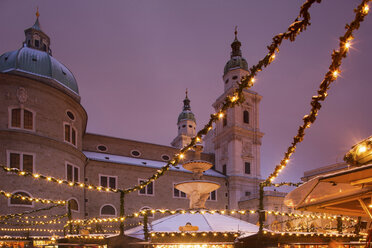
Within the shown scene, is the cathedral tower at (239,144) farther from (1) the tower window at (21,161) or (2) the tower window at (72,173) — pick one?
(1) the tower window at (21,161)

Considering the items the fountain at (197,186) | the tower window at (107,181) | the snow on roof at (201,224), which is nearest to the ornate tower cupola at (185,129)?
the tower window at (107,181)

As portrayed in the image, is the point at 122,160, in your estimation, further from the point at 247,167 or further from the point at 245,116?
the point at 245,116

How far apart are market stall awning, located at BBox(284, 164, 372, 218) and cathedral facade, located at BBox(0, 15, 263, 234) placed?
2267 centimetres

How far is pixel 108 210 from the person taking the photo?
31422 millimetres

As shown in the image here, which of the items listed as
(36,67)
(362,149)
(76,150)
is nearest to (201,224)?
(362,149)

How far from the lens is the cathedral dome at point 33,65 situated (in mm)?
29141

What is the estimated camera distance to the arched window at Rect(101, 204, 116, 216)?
30923mm

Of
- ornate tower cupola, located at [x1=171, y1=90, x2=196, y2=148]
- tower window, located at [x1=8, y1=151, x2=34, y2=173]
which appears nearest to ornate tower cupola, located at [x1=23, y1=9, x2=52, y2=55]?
tower window, located at [x1=8, y1=151, x2=34, y2=173]

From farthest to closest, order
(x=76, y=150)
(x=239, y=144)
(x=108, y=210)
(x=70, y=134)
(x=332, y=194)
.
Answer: (x=239, y=144), (x=108, y=210), (x=76, y=150), (x=70, y=134), (x=332, y=194)

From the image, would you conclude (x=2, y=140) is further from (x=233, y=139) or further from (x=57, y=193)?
(x=233, y=139)

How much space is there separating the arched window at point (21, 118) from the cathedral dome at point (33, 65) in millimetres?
5623

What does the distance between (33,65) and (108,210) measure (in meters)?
16.2

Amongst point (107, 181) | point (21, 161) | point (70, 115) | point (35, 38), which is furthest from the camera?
point (35, 38)

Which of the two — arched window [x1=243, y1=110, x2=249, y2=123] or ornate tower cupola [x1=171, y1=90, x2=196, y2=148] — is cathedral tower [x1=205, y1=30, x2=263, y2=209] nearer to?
arched window [x1=243, y1=110, x2=249, y2=123]
